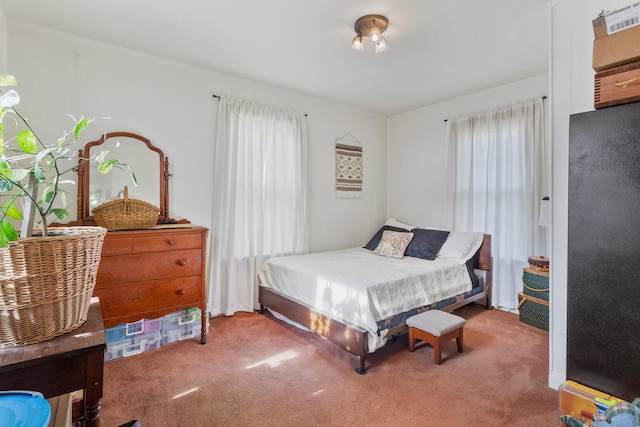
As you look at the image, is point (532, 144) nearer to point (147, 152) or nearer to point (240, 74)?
point (240, 74)

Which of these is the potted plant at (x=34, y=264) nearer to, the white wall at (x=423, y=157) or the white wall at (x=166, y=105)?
the white wall at (x=166, y=105)

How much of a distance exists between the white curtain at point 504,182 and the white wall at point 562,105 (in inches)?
58.8

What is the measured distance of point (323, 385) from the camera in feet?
6.98

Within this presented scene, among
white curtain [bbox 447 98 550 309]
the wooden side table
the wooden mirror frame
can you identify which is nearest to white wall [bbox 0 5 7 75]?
the wooden mirror frame

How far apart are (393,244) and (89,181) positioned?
3.12 m

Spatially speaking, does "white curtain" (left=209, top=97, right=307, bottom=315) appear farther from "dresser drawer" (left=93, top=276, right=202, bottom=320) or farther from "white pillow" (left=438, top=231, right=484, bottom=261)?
"white pillow" (left=438, top=231, right=484, bottom=261)

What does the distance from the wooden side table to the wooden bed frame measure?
5.65 feet

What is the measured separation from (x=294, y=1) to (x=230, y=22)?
1.81 ft

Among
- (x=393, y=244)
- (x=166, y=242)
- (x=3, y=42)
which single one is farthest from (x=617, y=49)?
(x=3, y=42)

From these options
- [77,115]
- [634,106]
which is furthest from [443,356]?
[77,115]

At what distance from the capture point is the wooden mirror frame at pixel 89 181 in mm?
2619

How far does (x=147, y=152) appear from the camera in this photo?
116 inches

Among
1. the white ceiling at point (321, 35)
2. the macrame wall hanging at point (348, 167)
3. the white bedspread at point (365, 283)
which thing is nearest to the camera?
the white ceiling at point (321, 35)

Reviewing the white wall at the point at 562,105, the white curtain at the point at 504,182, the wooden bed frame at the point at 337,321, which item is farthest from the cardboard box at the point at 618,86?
the white curtain at the point at 504,182
